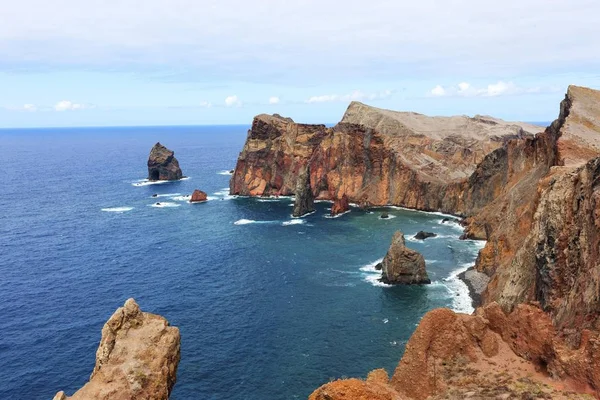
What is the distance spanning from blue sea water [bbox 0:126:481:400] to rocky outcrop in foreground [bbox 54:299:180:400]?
2368 centimetres

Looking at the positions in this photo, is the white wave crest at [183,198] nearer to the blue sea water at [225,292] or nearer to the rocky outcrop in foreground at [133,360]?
the blue sea water at [225,292]

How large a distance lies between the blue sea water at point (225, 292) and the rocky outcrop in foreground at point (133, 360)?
23.7 m

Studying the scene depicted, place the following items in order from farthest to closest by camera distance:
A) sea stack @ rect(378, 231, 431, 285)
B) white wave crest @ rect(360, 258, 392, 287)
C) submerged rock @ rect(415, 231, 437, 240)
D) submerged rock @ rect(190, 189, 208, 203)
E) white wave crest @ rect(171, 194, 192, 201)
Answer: white wave crest @ rect(171, 194, 192, 201), submerged rock @ rect(190, 189, 208, 203), submerged rock @ rect(415, 231, 437, 240), white wave crest @ rect(360, 258, 392, 287), sea stack @ rect(378, 231, 431, 285)

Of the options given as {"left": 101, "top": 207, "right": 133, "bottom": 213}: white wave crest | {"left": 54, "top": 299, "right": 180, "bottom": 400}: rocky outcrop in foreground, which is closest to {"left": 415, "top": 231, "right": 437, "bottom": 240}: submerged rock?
{"left": 54, "top": 299, "right": 180, "bottom": 400}: rocky outcrop in foreground

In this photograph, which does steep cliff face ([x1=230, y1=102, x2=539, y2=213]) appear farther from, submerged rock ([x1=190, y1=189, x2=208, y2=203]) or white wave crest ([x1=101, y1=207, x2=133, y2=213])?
white wave crest ([x1=101, y1=207, x2=133, y2=213])

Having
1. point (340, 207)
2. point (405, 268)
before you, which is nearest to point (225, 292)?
point (405, 268)

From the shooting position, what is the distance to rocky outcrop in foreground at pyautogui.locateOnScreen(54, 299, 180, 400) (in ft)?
106

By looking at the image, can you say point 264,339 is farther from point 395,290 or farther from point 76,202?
point 76,202

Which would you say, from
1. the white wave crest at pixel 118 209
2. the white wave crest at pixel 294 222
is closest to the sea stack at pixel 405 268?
the white wave crest at pixel 294 222

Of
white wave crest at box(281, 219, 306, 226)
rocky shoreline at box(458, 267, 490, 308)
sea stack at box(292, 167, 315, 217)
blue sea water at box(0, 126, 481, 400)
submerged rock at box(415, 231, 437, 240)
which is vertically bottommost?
blue sea water at box(0, 126, 481, 400)

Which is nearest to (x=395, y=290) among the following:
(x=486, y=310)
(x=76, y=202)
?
(x=486, y=310)

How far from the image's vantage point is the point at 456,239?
118 m

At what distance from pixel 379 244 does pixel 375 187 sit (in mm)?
54266

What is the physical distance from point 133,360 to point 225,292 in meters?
54.5
